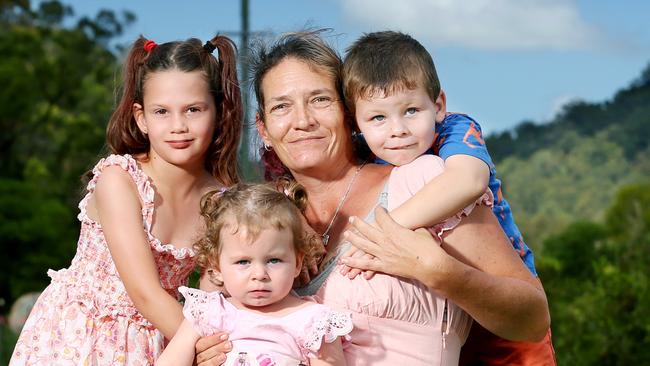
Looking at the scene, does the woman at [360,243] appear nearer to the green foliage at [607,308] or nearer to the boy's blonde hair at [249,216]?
the boy's blonde hair at [249,216]

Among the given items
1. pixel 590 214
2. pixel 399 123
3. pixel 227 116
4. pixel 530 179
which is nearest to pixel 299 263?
pixel 399 123

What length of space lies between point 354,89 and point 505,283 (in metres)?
0.81

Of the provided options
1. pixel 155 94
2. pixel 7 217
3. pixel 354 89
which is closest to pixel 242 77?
pixel 155 94

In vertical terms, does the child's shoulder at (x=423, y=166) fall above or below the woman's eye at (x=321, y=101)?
below

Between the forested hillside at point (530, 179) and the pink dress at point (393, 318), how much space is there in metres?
1.58

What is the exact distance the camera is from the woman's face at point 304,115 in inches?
146

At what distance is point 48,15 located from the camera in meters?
27.5

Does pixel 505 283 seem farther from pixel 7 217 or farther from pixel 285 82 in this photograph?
pixel 7 217

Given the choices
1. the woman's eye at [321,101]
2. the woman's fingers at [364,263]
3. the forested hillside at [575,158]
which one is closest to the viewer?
the woman's fingers at [364,263]

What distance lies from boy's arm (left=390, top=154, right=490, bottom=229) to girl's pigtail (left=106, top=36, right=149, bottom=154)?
4.07ft

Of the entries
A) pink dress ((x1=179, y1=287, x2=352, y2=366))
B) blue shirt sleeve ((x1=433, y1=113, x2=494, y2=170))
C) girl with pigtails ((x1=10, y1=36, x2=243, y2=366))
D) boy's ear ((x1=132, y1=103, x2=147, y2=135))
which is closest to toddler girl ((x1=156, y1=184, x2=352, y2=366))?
pink dress ((x1=179, y1=287, x2=352, y2=366))

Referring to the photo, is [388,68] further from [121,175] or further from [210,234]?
[121,175]

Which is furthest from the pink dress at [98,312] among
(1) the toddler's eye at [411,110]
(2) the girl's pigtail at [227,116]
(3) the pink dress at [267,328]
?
(1) the toddler's eye at [411,110]

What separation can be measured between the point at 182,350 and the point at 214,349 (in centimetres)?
13
